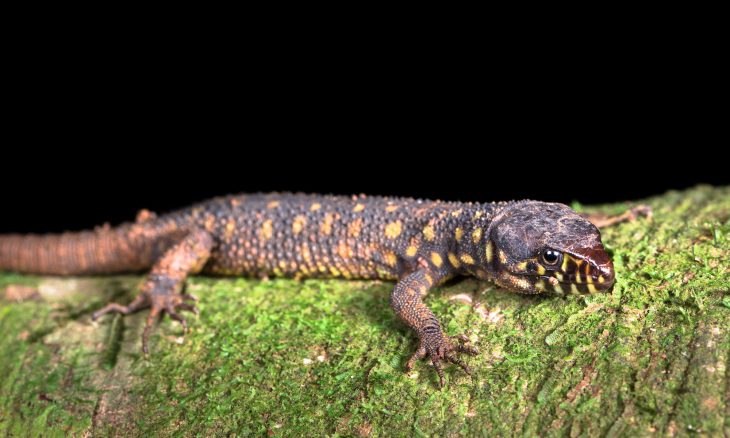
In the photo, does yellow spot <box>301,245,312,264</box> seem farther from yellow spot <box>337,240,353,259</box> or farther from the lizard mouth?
the lizard mouth

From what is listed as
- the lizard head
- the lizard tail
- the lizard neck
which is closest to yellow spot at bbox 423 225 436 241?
the lizard neck

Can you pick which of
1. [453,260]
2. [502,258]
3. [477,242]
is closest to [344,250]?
[453,260]

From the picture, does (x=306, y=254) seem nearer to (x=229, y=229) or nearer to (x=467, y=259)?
(x=229, y=229)

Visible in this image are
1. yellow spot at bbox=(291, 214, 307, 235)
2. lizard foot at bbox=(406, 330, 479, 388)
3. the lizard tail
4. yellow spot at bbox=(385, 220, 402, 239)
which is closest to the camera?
lizard foot at bbox=(406, 330, 479, 388)

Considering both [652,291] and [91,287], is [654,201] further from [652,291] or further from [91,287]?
[91,287]

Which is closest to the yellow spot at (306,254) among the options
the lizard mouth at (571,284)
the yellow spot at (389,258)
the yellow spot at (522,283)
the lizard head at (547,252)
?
the yellow spot at (389,258)

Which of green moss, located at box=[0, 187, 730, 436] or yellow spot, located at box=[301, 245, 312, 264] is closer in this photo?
green moss, located at box=[0, 187, 730, 436]

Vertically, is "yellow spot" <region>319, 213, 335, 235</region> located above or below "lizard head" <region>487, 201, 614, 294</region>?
below
